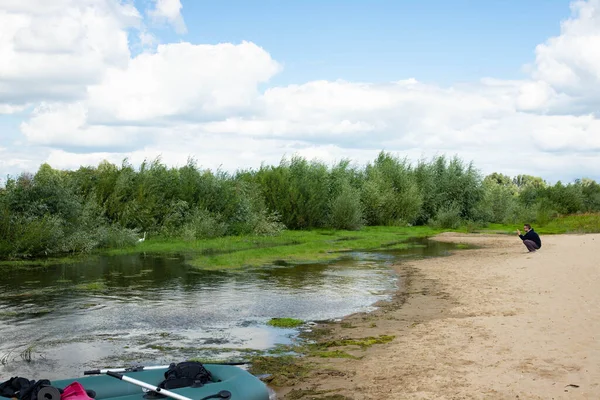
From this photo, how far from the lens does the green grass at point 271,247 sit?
78.2 ft

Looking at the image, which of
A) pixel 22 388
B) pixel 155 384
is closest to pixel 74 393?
pixel 22 388

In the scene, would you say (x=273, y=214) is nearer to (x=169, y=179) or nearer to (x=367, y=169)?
(x=169, y=179)

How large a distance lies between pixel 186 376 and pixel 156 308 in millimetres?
7339

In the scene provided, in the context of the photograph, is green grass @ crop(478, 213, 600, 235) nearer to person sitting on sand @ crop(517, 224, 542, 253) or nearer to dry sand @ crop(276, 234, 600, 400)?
person sitting on sand @ crop(517, 224, 542, 253)

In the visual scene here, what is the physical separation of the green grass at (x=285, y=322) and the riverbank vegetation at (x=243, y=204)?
13.0m

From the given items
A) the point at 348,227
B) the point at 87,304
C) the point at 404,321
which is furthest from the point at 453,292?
the point at 348,227

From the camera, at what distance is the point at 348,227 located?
1658 inches

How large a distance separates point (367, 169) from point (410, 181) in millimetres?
4277

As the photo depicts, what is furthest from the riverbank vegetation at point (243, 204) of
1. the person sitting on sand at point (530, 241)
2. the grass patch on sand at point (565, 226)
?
the person sitting on sand at point (530, 241)

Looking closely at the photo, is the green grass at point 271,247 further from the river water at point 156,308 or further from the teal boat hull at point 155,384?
the teal boat hull at point 155,384

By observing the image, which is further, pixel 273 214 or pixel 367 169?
pixel 367 169

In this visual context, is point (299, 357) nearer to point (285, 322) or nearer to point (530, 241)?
point (285, 322)

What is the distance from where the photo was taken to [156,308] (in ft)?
46.4

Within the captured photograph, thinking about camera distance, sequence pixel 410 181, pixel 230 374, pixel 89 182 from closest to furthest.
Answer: pixel 230 374, pixel 89 182, pixel 410 181
